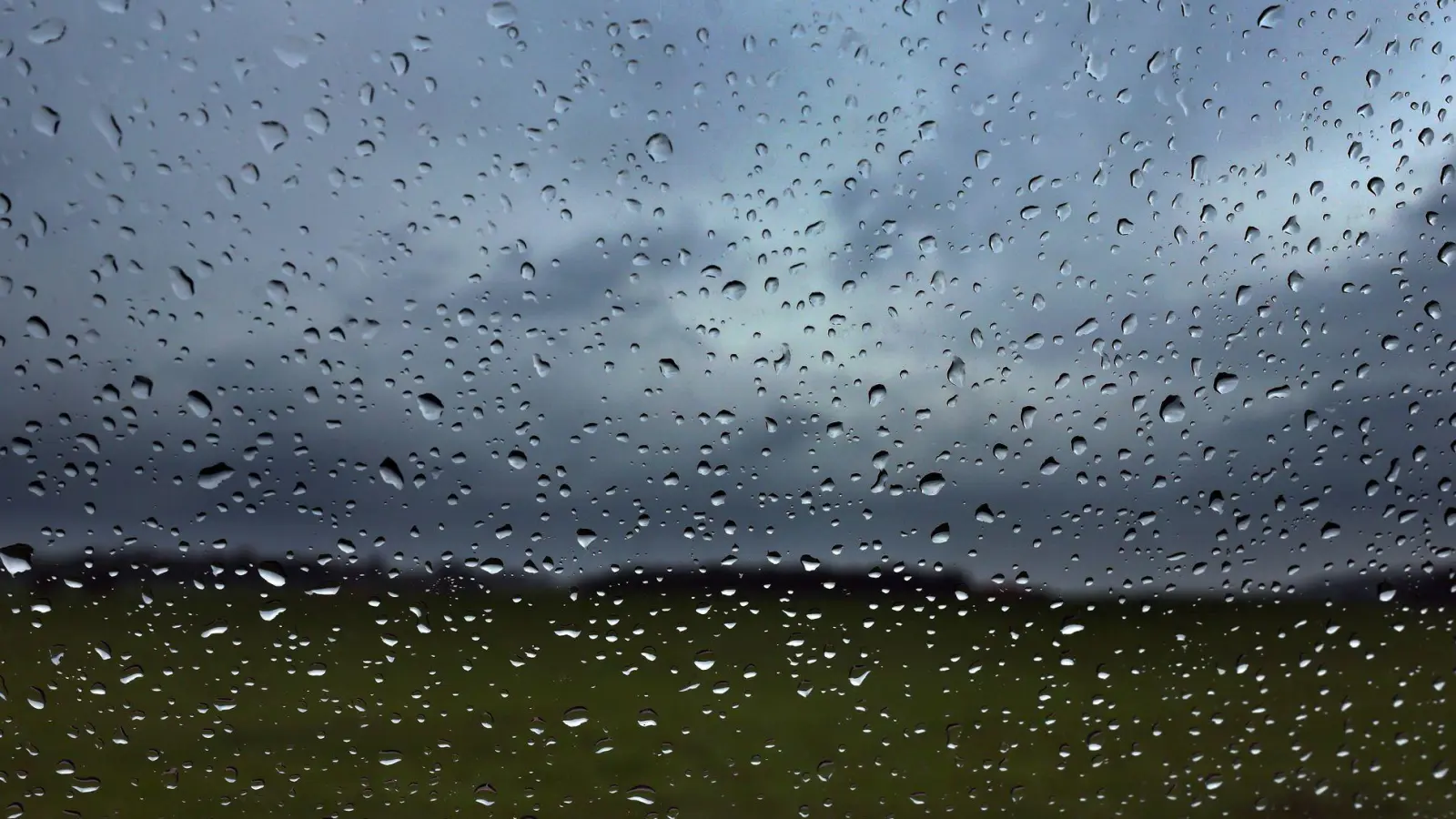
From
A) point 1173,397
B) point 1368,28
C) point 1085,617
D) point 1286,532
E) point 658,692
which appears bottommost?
point 658,692

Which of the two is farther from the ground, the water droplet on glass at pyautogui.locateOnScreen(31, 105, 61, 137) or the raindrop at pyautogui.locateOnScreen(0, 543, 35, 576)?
the water droplet on glass at pyautogui.locateOnScreen(31, 105, 61, 137)

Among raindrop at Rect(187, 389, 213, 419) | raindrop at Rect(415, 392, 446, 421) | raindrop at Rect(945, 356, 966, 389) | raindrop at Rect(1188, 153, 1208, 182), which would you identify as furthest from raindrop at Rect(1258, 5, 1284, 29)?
raindrop at Rect(187, 389, 213, 419)

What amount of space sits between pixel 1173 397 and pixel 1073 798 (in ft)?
1.96

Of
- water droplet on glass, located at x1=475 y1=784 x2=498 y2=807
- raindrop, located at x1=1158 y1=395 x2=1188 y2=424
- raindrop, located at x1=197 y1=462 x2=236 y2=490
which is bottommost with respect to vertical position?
water droplet on glass, located at x1=475 y1=784 x2=498 y2=807

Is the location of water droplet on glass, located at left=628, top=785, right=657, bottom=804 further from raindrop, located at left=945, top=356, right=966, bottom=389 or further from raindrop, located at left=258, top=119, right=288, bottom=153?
raindrop, located at left=258, top=119, right=288, bottom=153

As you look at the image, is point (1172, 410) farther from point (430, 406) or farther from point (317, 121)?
point (317, 121)

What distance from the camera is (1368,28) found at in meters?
1.06

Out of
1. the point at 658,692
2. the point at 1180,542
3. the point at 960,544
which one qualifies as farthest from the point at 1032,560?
the point at 658,692

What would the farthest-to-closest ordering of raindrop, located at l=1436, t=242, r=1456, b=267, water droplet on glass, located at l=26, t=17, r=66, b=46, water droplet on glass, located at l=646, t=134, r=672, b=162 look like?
raindrop, located at l=1436, t=242, r=1456, b=267 < water droplet on glass, located at l=646, t=134, r=672, b=162 < water droplet on glass, located at l=26, t=17, r=66, b=46

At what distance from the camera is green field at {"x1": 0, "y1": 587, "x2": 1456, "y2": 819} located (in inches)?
34.1

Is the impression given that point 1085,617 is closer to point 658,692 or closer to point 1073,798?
point 1073,798

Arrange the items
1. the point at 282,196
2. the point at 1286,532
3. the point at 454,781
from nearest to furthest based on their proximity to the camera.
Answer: the point at 282,196 < the point at 454,781 < the point at 1286,532

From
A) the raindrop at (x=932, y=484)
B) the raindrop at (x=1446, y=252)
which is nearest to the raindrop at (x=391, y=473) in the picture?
the raindrop at (x=932, y=484)

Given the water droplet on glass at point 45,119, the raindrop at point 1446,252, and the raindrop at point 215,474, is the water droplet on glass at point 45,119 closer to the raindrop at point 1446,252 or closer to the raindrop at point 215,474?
the raindrop at point 215,474
